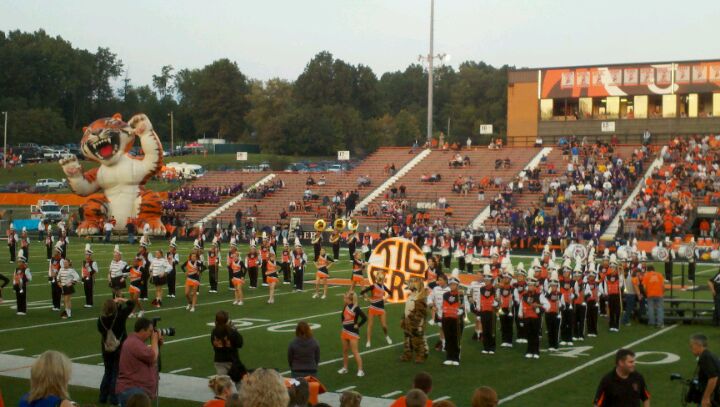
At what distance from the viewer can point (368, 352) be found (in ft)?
54.5

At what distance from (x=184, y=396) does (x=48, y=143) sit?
264 feet

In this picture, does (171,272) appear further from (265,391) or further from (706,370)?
(265,391)

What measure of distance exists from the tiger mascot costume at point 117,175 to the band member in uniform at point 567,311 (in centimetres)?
2989

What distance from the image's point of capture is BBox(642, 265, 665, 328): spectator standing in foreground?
19594 millimetres

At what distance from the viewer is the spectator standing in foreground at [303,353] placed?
37.2ft

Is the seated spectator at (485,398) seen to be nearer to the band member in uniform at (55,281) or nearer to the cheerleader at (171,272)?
the band member in uniform at (55,281)

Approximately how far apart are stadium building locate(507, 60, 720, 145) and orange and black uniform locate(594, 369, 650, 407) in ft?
159

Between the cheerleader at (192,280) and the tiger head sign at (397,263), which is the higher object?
the tiger head sign at (397,263)

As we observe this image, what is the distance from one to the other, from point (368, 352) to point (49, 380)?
1062 cm

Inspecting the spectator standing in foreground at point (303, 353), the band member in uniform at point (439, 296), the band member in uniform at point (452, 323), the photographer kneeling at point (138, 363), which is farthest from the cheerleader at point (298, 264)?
the photographer kneeling at point (138, 363)

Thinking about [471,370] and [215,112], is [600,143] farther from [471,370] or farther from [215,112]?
[215,112]

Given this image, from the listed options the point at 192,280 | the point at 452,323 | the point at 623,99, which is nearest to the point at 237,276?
the point at 192,280

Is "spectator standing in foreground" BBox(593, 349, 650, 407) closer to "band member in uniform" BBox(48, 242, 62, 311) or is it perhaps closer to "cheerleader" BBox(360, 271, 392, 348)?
"cheerleader" BBox(360, 271, 392, 348)

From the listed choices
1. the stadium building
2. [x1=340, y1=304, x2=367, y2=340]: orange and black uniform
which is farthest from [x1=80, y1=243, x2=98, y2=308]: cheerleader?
the stadium building
